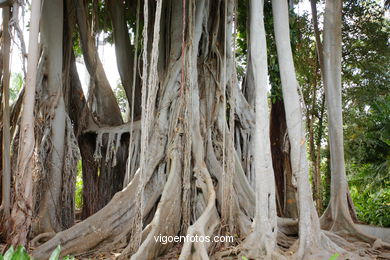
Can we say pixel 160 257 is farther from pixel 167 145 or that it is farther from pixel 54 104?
pixel 54 104

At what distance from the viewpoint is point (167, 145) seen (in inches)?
164

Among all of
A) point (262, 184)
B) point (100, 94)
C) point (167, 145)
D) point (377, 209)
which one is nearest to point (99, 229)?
point (167, 145)

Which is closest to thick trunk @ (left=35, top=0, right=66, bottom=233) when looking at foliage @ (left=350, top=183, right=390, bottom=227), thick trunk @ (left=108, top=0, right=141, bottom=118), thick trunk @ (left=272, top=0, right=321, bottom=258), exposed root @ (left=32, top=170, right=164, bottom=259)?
exposed root @ (left=32, top=170, right=164, bottom=259)

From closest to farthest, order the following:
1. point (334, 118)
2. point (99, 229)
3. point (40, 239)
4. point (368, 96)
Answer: point (99, 229), point (40, 239), point (334, 118), point (368, 96)

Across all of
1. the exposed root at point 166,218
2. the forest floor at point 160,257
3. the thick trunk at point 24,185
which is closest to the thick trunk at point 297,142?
the forest floor at point 160,257

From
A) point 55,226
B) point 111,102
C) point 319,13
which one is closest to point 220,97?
point 111,102

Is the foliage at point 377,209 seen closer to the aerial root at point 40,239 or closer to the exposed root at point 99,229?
the exposed root at point 99,229

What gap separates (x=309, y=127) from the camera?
7.02 meters

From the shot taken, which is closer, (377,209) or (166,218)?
(166,218)

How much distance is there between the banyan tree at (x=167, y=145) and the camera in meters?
3.13

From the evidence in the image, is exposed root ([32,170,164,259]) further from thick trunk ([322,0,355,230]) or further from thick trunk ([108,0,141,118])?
thick trunk ([322,0,355,230])

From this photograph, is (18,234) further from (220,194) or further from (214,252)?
(220,194)

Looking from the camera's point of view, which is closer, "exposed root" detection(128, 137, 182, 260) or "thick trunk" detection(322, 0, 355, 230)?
"exposed root" detection(128, 137, 182, 260)

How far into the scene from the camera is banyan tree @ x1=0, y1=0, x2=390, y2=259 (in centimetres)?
313
